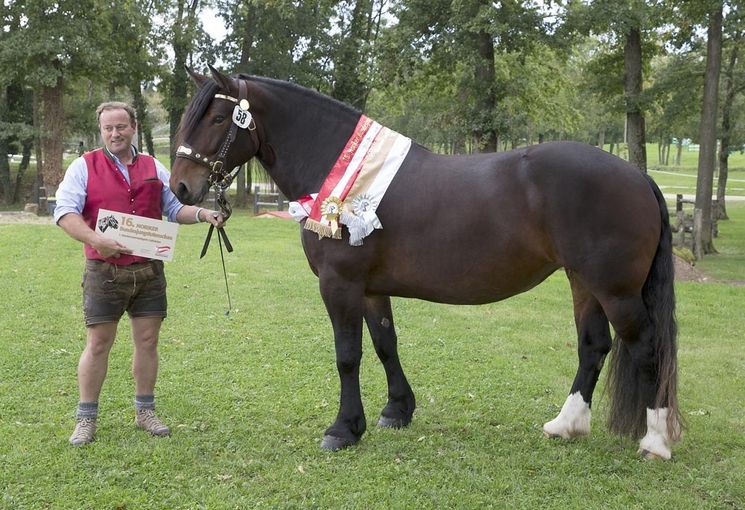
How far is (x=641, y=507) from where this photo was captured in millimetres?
3121

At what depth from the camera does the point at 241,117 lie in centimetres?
354

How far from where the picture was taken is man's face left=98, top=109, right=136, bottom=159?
3592 mm

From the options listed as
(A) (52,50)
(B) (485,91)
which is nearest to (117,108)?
(B) (485,91)

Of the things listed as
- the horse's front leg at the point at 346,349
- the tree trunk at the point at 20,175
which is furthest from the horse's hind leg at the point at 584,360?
the tree trunk at the point at 20,175

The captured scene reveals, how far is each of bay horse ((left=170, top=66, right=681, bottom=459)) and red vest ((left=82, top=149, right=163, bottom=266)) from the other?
31 centimetres

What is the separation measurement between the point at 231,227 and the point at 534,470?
1332 centimetres

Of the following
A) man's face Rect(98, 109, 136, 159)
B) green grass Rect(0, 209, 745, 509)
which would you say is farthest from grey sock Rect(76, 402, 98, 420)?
man's face Rect(98, 109, 136, 159)

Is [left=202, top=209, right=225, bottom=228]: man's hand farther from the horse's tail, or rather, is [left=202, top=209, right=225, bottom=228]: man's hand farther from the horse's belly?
the horse's tail

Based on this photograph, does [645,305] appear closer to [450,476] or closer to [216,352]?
[450,476]

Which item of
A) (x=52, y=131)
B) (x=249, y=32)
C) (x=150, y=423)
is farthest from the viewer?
(x=249, y=32)

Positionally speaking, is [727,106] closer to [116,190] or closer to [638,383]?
[638,383]

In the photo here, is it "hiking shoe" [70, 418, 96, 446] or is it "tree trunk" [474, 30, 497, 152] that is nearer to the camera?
"hiking shoe" [70, 418, 96, 446]

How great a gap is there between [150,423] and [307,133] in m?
2.15

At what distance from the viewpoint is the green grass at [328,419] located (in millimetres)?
3268
